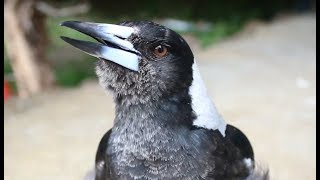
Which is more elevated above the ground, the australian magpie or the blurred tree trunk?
the australian magpie

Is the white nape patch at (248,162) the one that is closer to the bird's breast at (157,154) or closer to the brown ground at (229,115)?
the bird's breast at (157,154)

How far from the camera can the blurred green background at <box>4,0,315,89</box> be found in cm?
617

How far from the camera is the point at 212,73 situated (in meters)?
5.05

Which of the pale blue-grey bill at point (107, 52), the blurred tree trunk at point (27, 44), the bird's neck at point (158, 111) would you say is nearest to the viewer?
the pale blue-grey bill at point (107, 52)

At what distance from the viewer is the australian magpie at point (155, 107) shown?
1834 mm

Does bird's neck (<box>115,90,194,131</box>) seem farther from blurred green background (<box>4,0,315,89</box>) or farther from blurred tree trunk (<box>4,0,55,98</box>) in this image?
blurred green background (<box>4,0,315,89</box>)

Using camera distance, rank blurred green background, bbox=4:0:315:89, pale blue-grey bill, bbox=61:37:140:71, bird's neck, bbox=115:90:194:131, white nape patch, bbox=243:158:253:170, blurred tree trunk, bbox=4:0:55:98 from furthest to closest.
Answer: blurred green background, bbox=4:0:315:89 < blurred tree trunk, bbox=4:0:55:98 < white nape patch, bbox=243:158:253:170 < bird's neck, bbox=115:90:194:131 < pale blue-grey bill, bbox=61:37:140:71

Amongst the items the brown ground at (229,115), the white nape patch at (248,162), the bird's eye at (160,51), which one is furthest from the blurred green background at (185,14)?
the bird's eye at (160,51)

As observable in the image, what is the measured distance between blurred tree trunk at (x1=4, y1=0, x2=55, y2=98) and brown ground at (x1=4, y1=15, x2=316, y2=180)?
113mm

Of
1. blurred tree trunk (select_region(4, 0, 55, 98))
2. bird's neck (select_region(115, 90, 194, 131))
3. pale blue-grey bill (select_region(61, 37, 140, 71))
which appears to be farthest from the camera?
blurred tree trunk (select_region(4, 0, 55, 98))

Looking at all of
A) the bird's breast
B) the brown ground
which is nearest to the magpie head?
the bird's breast

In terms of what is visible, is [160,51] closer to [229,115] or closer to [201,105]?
[201,105]

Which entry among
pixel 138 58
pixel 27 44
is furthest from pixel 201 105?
pixel 27 44

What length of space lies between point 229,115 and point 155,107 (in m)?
2.15
